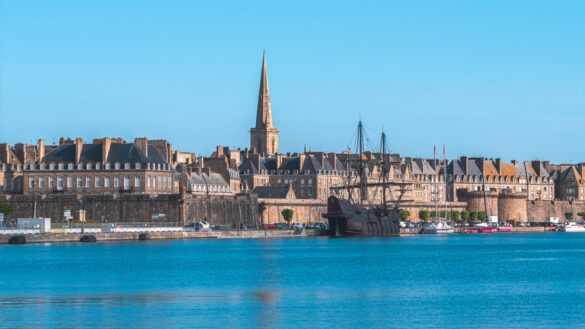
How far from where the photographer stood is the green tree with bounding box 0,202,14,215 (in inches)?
3684

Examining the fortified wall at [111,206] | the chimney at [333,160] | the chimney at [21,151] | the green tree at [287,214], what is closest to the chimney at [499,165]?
the chimney at [333,160]

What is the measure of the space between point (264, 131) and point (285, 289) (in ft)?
383

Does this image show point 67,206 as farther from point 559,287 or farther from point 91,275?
point 559,287

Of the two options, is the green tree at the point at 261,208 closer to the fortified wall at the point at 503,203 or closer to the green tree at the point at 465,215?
the green tree at the point at 465,215

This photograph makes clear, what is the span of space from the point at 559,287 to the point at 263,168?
89.8 meters

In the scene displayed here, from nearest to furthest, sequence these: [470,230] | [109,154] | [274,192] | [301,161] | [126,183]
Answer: [126,183], [109,154], [274,192], [470,230], [301,161]

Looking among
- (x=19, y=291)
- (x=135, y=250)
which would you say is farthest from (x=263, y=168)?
(x=19, y=291)

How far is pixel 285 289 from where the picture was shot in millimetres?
42781

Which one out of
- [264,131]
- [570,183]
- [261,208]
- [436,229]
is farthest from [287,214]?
[570,183]

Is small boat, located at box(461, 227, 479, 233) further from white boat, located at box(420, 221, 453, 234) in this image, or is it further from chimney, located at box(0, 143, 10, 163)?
chimney, located at box(0, 143, 10, 163)

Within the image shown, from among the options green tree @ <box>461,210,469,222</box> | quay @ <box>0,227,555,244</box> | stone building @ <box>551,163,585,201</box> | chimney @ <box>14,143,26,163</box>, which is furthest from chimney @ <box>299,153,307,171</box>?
stone building @ <box>551,163,585,201</box>

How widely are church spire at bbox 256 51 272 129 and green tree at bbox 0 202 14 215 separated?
67.8 meters

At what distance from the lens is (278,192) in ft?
388

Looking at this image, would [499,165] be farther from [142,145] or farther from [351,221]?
[142,145]
